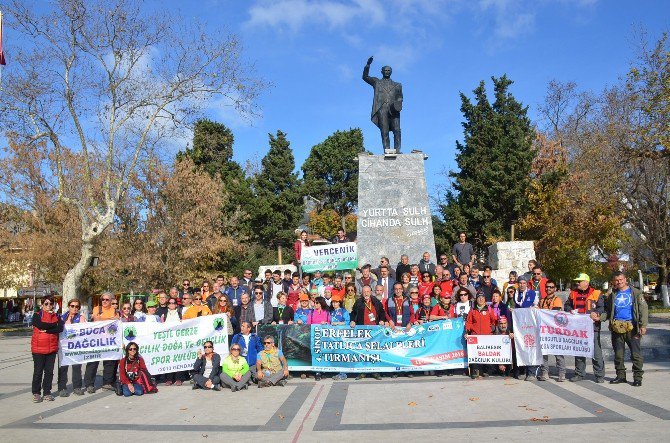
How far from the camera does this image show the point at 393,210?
16734mm

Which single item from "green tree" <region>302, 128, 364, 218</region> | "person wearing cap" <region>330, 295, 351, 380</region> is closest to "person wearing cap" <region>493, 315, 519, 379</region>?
"person wearing cap" <region>330, 295, 351, 380</region>

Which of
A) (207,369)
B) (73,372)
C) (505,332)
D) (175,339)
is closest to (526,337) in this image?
(505,332)

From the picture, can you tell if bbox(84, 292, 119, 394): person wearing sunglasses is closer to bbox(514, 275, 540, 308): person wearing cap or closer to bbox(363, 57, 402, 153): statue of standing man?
bbox(514, 275, 540, 308): person wearing cap

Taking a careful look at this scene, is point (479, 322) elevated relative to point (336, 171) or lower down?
lower down

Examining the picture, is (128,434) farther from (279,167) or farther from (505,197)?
(279,167)

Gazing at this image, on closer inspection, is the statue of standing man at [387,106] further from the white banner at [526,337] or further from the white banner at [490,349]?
the white banner at [490,349]

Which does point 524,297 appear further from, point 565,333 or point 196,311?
point 196,311

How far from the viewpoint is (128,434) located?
22.9ft

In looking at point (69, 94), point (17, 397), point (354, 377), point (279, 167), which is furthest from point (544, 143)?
point (17, 397)

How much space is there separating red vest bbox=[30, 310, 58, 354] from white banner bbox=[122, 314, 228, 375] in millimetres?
1193

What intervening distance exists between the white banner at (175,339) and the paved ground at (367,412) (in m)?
0.61

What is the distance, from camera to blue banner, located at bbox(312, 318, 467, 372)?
34.6 ft

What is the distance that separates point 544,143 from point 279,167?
19110 mm

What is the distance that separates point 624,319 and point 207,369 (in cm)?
684
